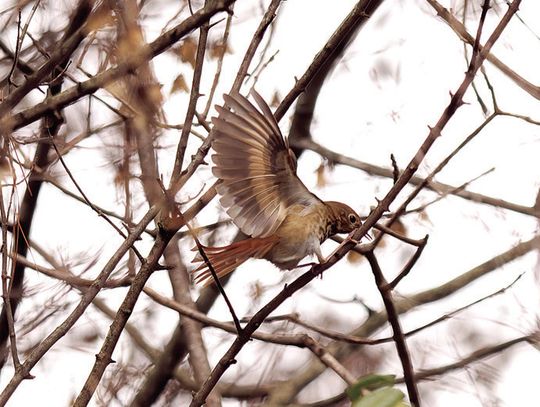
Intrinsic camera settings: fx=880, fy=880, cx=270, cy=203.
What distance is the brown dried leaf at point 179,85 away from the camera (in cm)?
349

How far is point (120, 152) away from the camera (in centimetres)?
327

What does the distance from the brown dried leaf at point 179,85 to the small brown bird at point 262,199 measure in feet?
2.69

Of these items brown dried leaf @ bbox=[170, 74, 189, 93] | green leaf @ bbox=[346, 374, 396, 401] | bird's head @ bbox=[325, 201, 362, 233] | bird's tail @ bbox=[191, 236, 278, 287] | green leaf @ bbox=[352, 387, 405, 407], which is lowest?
green leaf @ bbox=[352, 387, 405, 407]

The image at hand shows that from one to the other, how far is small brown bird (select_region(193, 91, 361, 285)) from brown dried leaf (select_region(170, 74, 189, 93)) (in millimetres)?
820

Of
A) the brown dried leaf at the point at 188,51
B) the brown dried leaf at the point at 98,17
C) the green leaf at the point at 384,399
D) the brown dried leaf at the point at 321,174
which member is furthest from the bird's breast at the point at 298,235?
the green leaf at the point at 384,399

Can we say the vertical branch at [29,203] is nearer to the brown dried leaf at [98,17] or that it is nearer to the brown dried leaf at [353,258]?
the brown dried leaf at [98,17]

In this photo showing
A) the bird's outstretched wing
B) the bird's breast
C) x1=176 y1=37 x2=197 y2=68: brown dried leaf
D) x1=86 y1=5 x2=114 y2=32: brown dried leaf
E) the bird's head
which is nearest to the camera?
x1=86 y1=5 x2=114 y2=32: brown dried leaf

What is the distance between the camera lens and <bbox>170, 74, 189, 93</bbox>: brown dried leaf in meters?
3.49

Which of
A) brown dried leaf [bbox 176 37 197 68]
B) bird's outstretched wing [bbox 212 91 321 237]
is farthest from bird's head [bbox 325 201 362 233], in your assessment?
brown dried leaf [bbox 176 37 197 68]

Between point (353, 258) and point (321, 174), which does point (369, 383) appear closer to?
point (353, 258)

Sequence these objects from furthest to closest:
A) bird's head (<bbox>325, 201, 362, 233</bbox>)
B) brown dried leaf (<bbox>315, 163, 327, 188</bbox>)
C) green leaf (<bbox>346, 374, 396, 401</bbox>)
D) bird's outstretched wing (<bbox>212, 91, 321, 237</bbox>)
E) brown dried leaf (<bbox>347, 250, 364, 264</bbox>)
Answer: brown dried leaf (<bbox>315, 163, 327, 188</bbox>), brown dried leaf (<bbox>347, 250, 364, 264</bbox>), bird's head (<bbox>325, 201, 362, 233</bbox>), bird's outstretched wing (<bbox>212, 91, 321, 237</bbox>), green leaf (<bbox>346, 374, 396, 401</bbox>)

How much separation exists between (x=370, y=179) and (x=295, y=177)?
1482 millimetres

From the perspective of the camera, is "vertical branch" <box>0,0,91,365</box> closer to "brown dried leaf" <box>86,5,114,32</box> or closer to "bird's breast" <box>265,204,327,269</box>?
"brown dried leaf" <box>86,5,114,32</box>

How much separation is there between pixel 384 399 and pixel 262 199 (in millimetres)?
1344
